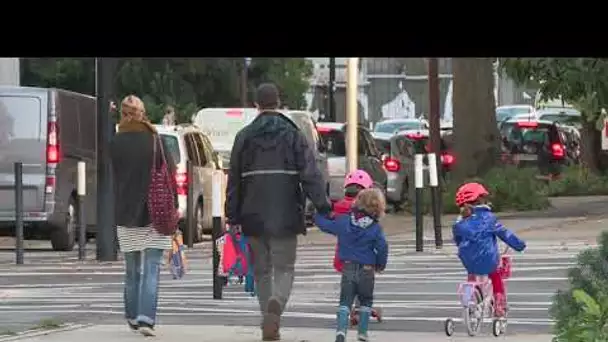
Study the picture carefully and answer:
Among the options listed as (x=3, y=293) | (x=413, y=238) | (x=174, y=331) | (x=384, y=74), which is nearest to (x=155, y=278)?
(x=174, y=331)

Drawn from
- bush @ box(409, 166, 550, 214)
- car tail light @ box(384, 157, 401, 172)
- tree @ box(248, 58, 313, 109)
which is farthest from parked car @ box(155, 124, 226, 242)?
tree @ box(248, 58, 313, 109)

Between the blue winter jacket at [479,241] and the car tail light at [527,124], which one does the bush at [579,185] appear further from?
the blue winter jacket at [479,241]

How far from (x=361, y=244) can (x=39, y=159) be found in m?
9.69

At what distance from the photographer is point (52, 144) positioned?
67.9 ft

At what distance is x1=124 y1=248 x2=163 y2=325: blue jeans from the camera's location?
11.9 m

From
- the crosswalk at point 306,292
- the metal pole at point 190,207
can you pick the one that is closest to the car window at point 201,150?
the metal pole at point 190,207

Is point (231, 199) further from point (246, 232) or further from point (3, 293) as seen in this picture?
point (3, 293)

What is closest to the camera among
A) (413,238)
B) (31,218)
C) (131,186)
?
(131,186)

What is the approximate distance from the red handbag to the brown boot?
113cm

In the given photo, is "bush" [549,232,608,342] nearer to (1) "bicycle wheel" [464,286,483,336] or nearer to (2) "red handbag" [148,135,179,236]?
(1) "bicycle wheel" [464,286,483,336]

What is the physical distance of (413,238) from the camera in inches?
891

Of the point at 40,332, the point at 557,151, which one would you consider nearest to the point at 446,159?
the point at 557,151

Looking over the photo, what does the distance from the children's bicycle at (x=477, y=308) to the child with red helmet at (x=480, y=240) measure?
1.8 inches
